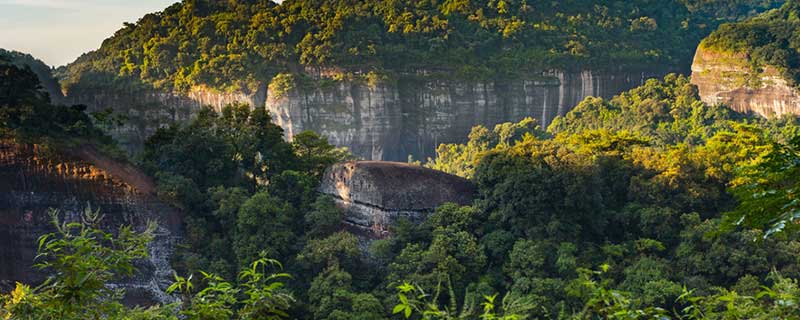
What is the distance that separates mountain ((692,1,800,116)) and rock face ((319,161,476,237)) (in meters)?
26.9

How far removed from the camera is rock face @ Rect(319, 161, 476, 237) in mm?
22156

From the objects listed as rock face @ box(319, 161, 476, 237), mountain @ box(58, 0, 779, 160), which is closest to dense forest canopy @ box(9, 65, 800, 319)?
rock face @ box(319, 161, 476, 237)

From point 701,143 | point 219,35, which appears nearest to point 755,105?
point 701,143

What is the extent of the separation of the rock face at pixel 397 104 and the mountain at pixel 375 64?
0.24 feet

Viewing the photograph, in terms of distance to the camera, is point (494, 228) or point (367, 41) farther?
point (367, 41)

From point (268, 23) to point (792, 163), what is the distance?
4273cm

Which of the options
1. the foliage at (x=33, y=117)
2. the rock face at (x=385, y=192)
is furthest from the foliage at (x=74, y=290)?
the rock face at (x=385, y=192)

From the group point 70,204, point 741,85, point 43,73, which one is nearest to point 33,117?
point 70,204

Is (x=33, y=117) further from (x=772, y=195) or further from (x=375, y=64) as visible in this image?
(x=375, y=64)

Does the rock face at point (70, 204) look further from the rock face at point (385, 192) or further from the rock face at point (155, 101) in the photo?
the rock face at point (155, 101)

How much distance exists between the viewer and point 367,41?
50062 mm

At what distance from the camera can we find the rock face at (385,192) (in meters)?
22.2

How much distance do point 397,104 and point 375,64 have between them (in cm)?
309

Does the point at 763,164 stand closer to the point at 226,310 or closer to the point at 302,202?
the point at 226,310
